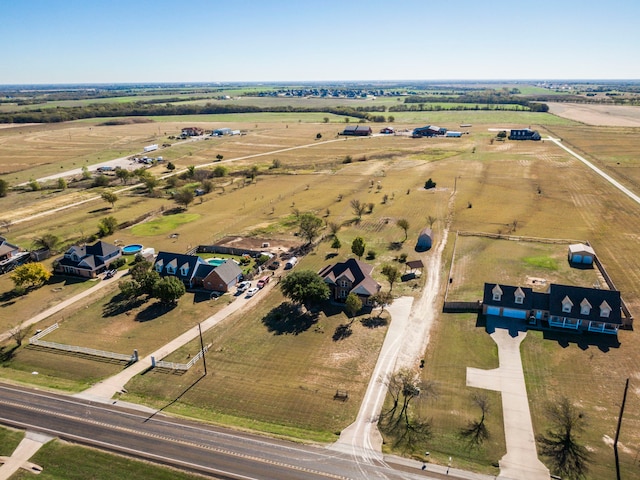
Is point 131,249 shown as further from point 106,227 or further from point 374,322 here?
point 374,322

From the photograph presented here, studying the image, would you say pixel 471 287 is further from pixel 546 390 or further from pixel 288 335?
pixel 288 335

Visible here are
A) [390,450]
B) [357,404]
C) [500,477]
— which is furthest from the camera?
[357,404]

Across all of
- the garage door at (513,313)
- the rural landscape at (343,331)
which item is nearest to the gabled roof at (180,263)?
the rural landscape at (343,331)

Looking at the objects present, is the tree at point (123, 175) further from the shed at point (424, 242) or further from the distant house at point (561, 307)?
the distant house at point (561, 307)

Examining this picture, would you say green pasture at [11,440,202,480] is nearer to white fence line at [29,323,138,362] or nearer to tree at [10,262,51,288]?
white fence line at [29,323,138,362]

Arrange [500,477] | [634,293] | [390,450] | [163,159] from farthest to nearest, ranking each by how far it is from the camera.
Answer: [163,159], [634,293], [390,450], [500,477]

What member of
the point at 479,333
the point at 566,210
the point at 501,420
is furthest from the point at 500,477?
the point at 566,210
